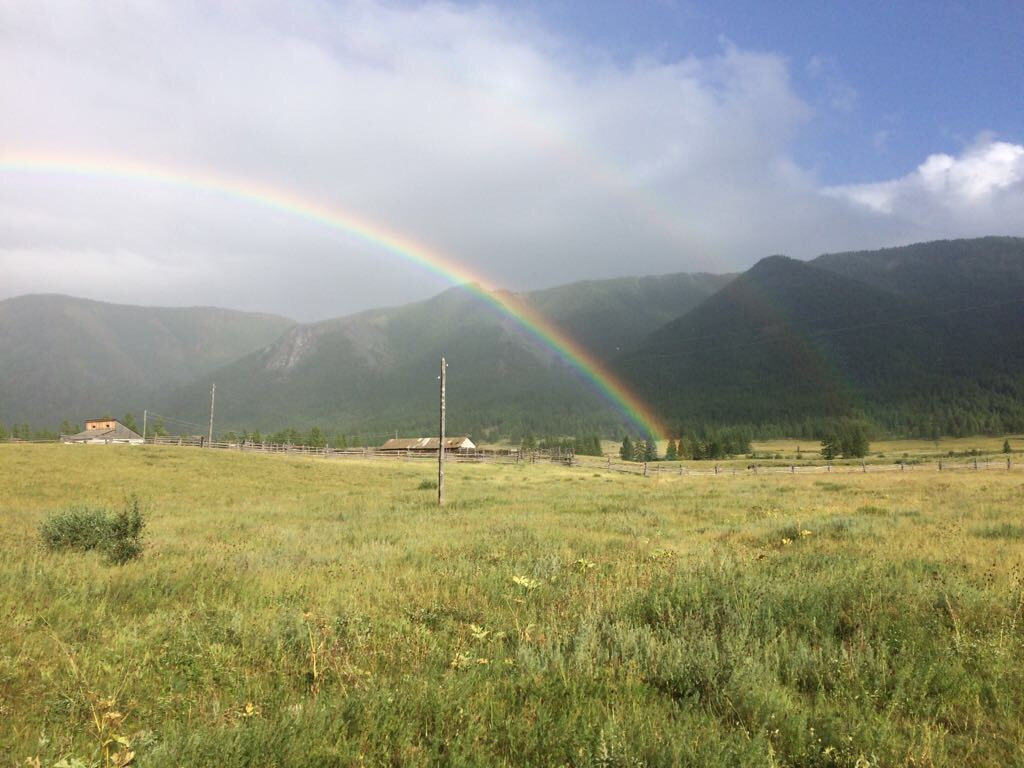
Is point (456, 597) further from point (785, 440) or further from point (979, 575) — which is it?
point (785, 440)

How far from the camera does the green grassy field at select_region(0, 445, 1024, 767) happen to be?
12.6 ft

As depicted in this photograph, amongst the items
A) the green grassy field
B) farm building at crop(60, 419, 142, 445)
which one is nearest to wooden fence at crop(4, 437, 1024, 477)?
→ farm building at crop(60, 419, 142, 445)

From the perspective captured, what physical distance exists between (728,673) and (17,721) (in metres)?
5.65

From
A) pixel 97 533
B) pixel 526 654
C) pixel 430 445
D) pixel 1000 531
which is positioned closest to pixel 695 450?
pixel 430 445

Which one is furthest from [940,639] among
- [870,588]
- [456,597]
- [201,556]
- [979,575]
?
[201,556]

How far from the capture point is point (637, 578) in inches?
330

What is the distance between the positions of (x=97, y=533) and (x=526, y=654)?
1143 cm

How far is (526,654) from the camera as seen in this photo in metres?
5.23

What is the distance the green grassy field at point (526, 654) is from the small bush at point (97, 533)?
1.47 ft

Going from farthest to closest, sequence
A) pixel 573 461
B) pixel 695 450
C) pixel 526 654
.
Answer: pixel 695 450 → pixel 573 461 → pixel 526 654

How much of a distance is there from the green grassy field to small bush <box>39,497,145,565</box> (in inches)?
17.7

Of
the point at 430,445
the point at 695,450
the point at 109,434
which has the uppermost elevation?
the point at 109,434

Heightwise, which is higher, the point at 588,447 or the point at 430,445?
the point at 430,445

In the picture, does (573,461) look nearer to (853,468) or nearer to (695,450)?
(853,468)
